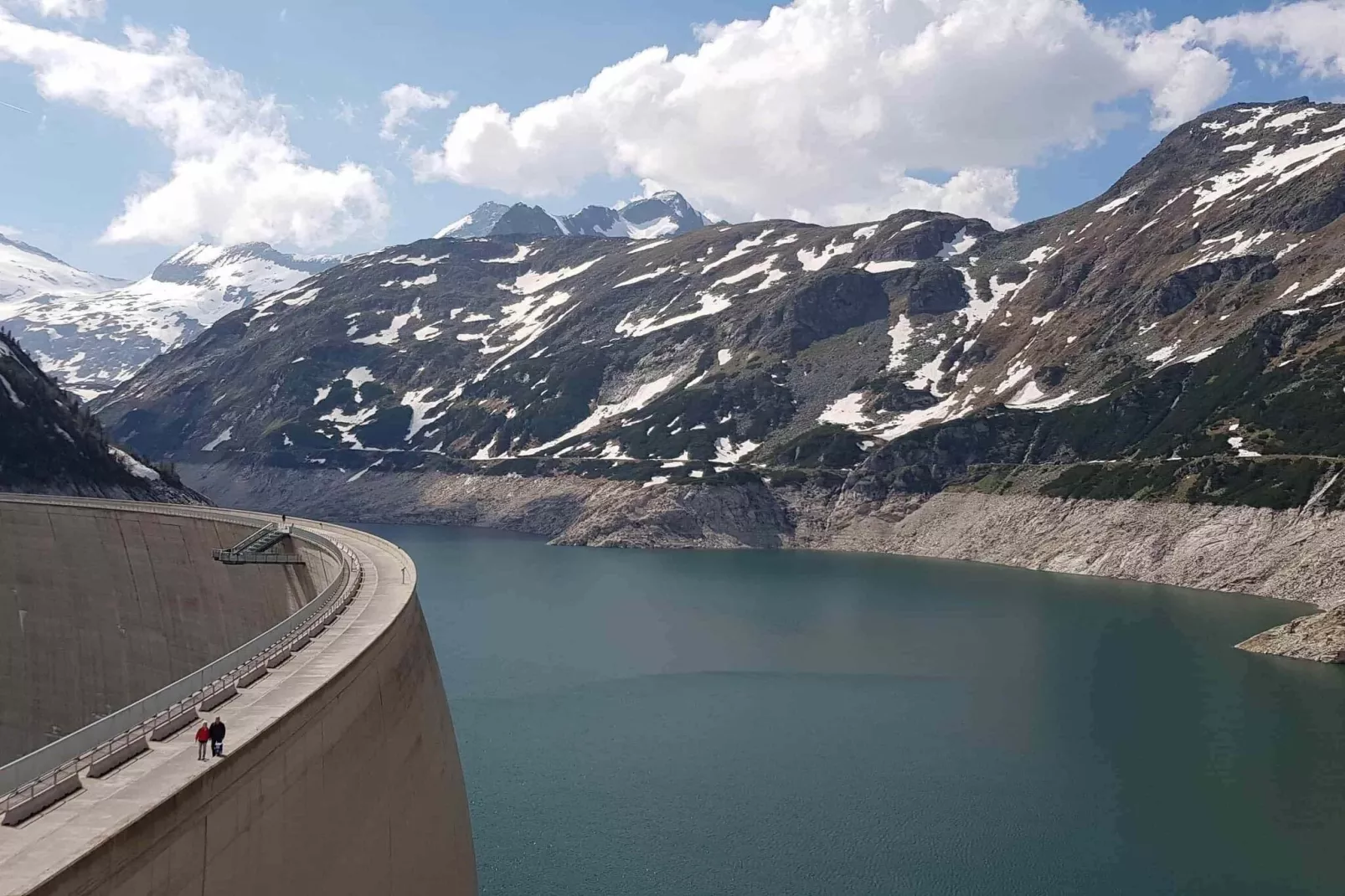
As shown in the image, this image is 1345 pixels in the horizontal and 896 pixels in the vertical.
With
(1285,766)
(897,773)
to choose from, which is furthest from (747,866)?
(1285,766)

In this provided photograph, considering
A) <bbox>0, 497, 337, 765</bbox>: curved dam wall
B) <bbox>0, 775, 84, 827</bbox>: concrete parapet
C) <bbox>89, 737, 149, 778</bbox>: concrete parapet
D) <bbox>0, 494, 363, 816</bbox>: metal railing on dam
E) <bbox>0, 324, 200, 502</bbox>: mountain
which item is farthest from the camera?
<bbox>0, 324, 200, 502</bbox>: mountain

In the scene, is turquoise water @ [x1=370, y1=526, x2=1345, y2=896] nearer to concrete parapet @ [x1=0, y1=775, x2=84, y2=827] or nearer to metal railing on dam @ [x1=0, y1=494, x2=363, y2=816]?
metal railing on dam @ [x1=0, y1=494, x2=363, y2=816]

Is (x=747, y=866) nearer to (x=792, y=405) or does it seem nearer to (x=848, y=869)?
(x=848, y=869)

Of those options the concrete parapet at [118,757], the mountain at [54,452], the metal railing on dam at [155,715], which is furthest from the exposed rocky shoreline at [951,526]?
the concrete parapet at [118,757]

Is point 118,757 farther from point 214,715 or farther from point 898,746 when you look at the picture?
point 898,746

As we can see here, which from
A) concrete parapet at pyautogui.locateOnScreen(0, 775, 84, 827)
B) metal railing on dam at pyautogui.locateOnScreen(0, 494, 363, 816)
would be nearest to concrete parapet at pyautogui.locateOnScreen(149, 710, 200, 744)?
metal railing on dam at pyautogui.locateOnScreen(0, 494, 363, 816)

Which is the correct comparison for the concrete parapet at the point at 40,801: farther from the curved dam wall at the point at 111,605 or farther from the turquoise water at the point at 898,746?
the curved dam wall at the point at 111,605
